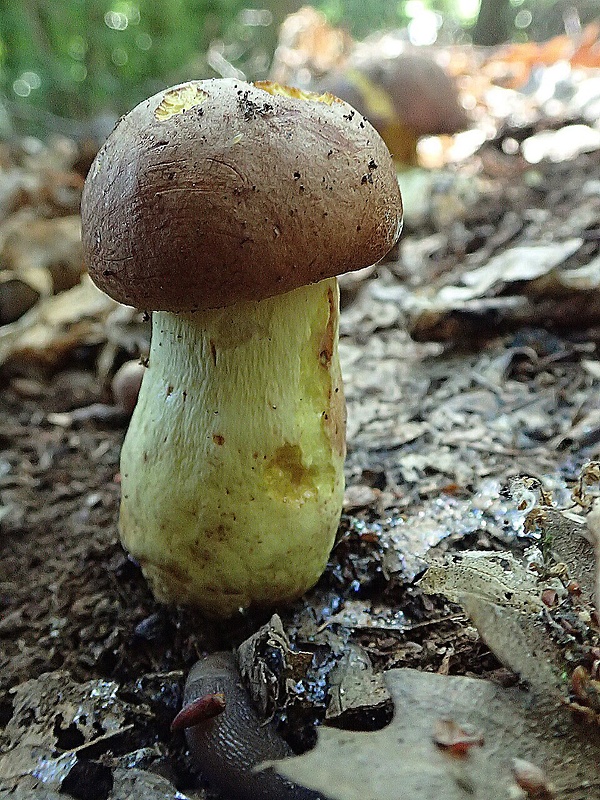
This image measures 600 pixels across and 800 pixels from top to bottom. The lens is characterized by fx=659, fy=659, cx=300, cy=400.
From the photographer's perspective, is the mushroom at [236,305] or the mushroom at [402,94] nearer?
the mushroom at [236,305]

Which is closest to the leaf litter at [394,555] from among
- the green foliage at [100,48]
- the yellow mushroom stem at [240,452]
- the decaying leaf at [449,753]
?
the decaying leaf at [449,753]

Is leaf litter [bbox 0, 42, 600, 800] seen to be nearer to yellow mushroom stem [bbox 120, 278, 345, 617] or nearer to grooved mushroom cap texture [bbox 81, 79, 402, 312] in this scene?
yellow mushroom stem [bbox 120, 278, 345, 617]

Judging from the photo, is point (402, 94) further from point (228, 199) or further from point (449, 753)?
point (449, 753)

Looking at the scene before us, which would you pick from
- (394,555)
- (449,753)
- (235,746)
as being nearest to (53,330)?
(394,555)

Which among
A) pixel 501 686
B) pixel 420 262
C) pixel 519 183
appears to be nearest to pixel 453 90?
pixel 519 183

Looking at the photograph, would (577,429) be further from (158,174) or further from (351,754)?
(158,174)

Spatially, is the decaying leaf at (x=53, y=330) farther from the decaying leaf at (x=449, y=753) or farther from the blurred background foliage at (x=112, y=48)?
the blurred background foliage at (x=112, y=48)

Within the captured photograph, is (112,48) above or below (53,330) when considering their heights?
above

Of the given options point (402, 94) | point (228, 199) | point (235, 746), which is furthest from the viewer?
point (402, 94)
